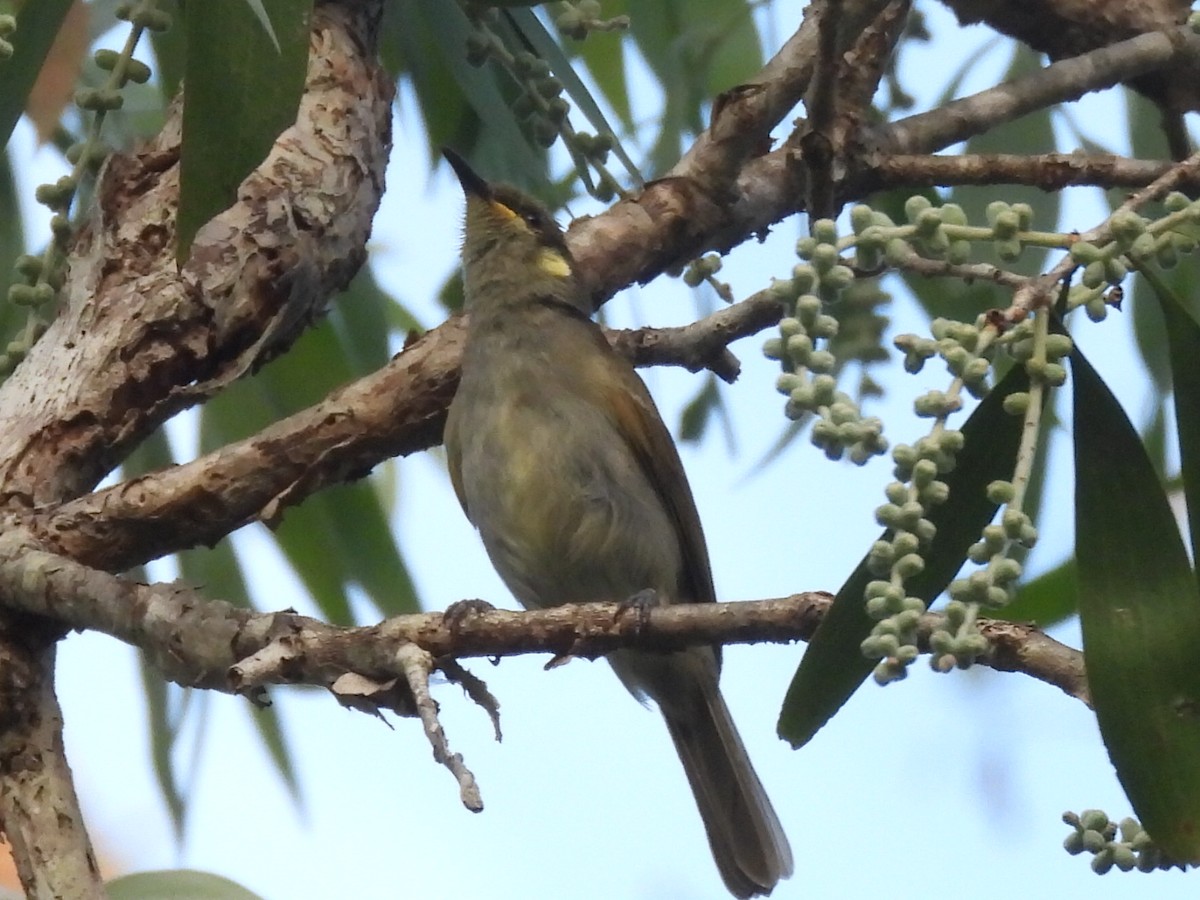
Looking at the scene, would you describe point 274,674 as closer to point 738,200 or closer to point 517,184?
point 738,200

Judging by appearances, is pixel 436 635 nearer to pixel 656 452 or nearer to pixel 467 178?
pixel 656 452

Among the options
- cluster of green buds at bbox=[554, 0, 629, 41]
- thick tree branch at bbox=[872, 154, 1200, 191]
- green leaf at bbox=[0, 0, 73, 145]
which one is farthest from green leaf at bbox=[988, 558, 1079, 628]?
green leaf at bbox=[0, 0, 73, 145]

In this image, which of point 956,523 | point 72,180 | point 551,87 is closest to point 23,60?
point 72,180

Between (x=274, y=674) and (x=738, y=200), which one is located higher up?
(x=738, y=200)

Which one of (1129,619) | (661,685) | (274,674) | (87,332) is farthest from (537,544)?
(1129,619)

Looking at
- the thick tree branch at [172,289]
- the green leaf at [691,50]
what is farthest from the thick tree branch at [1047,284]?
the green leaf at [691,50]

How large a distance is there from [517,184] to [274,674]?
1567mm

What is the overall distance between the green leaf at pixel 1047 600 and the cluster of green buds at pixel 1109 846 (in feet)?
3.04

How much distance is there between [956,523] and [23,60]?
4.69 ft

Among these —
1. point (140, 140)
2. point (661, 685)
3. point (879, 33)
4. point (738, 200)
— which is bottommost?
point (661, 685)

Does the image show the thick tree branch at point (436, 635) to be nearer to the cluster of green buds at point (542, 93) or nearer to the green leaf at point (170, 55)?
the cluster of green buds at point (542, 93)

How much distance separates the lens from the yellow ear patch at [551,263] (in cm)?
319

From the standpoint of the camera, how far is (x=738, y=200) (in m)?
2.51

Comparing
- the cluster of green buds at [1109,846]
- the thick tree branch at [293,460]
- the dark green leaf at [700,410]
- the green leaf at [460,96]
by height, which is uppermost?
the green leaf at [460,96]
